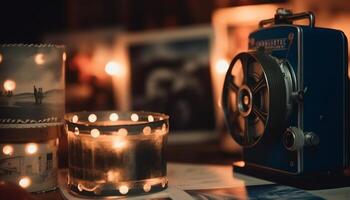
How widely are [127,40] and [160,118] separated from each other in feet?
1.74

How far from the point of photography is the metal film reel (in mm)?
872

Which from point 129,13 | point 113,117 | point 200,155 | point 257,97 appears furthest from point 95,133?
point 129,13

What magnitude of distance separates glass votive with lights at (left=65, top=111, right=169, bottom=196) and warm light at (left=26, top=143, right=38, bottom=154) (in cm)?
5

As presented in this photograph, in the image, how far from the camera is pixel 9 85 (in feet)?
2.73

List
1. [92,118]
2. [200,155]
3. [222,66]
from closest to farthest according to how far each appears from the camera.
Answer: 1. [92,118]
2. [200,155]
3. [222,66]

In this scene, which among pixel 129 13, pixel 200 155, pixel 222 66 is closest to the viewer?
pixel 200 155

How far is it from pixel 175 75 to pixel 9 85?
23.6 inches

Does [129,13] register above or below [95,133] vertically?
above

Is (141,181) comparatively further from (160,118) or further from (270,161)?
(270,161)

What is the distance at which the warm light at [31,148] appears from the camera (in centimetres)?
84

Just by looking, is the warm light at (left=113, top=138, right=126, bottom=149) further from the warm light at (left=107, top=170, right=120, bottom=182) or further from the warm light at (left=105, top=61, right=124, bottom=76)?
the warm light at (left=105, top=61, right=124, bottom=76)

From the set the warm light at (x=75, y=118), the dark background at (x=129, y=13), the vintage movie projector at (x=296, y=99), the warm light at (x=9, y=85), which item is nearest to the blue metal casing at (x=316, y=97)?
the vintage movie projector at (x=296, y=99)

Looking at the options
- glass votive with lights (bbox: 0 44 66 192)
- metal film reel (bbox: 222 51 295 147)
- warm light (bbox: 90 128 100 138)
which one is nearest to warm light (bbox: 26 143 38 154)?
glass votive with lights (bbox: 0 44 66 192)

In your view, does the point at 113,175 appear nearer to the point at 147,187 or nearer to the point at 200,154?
the point at 147,187
